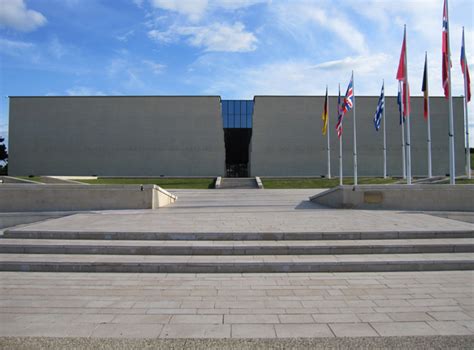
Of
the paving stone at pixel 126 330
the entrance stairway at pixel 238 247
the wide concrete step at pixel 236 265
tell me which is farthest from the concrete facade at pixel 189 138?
the paving stone at pixel 126 330

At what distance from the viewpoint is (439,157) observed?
41.8 metres

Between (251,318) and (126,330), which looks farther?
(251,318)

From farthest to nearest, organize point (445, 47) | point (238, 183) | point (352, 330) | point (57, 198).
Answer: point (238, 183), point (445, 47), point (57, 198), point (352, 330)

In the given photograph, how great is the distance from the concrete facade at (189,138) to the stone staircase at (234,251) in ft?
111

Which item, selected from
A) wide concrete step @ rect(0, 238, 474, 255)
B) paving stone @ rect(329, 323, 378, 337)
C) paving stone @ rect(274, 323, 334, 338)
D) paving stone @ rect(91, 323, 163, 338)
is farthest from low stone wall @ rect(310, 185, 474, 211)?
paving stone @ rect(91, 323, 163, 338)

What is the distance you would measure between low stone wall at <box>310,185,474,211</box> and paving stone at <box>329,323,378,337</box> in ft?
27.6

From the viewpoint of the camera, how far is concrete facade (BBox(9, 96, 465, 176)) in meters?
41.3

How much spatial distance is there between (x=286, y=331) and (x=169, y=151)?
127 feet

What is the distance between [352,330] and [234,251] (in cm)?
309

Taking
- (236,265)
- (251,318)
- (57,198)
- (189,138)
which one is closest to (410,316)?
(251,318)

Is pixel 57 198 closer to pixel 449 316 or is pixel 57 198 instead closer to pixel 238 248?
pixel 238 248

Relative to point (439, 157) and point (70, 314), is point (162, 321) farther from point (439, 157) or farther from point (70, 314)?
point (439, 157)

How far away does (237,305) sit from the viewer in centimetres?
461

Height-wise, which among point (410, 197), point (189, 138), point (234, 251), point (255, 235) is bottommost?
point (234, 251)
